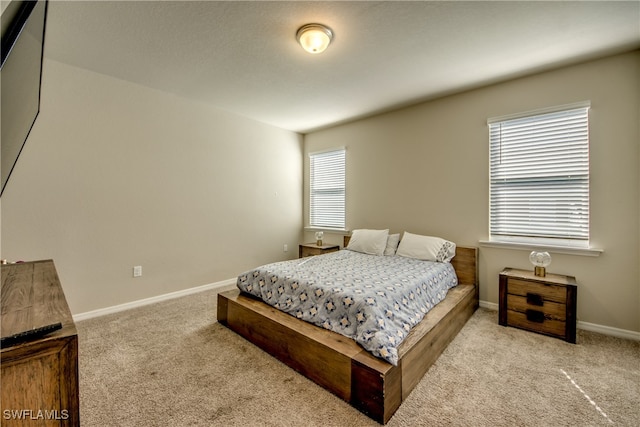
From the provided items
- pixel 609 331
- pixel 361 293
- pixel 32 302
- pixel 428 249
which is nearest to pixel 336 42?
pixel 361 293

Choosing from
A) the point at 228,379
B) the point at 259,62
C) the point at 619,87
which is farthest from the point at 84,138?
the point at 619,87

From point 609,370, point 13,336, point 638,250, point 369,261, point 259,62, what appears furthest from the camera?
point 369,261

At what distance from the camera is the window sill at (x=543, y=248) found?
8.14 feet

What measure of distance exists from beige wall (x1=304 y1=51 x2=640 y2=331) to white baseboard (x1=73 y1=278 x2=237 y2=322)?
1.93 metres

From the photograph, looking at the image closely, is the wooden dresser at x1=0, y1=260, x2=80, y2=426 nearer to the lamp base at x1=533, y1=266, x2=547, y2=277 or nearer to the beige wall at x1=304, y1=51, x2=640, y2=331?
the lamp base at x1=533, y1=266, x2=547, y2=277

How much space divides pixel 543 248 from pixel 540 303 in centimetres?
59

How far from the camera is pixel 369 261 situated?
3.12 meters

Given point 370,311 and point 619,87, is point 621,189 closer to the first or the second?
point 619,87

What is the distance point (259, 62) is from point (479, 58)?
2033mm

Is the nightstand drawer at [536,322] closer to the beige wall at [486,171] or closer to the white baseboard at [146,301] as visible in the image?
the beige wall at [486,171]

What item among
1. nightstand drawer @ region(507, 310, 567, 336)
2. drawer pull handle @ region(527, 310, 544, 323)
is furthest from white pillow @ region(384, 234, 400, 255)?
drawer pull handle @ region(527, 310, 544, 323)

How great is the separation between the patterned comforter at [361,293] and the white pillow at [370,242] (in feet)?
1.69

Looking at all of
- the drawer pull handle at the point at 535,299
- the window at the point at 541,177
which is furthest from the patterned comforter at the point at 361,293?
the window at the point at 541,177

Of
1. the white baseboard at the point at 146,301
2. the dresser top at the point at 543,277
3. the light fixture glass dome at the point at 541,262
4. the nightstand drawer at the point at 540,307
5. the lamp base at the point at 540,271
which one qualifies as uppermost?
the light fixture glass dome at the point at 541,262
